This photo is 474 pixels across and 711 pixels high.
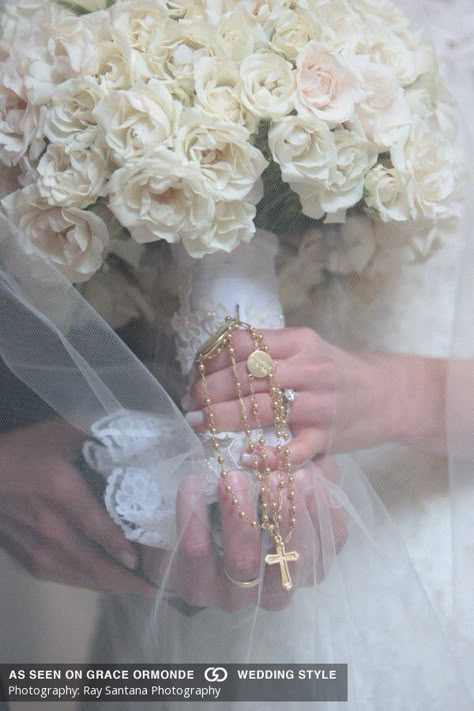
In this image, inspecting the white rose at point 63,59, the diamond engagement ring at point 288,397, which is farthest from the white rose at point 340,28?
the diamond engagement ring at point 288,397

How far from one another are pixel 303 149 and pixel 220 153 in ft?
0.24

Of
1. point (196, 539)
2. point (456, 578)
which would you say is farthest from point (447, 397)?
point (196, 539)

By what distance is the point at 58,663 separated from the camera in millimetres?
700

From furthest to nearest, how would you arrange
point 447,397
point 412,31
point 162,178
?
point 412,31 → point 447,397 → point 162,178

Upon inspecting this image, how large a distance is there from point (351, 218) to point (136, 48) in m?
0.28

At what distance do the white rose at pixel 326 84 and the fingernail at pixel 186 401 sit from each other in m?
0.30

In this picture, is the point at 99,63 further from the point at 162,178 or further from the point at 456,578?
the point at 456,578

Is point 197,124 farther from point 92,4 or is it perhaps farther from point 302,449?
point 302,449

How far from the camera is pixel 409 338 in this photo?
37.9 inches

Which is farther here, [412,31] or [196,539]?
[412,31]

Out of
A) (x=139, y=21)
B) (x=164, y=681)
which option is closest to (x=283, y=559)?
(x=164, y=681)

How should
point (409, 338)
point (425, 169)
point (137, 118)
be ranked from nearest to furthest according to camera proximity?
point (137, 118) → point (425, 169) → point (409, 338)

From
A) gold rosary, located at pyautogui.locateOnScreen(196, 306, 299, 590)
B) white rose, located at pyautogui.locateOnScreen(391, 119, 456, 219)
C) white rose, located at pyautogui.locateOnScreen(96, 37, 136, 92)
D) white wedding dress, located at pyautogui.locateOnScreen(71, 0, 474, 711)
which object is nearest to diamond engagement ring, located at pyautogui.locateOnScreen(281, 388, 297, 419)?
gold rosary, located at pyautogui.locateOnScreen(196, 306, 299, 590)

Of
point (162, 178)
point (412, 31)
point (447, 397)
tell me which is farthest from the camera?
point (412, 31)
